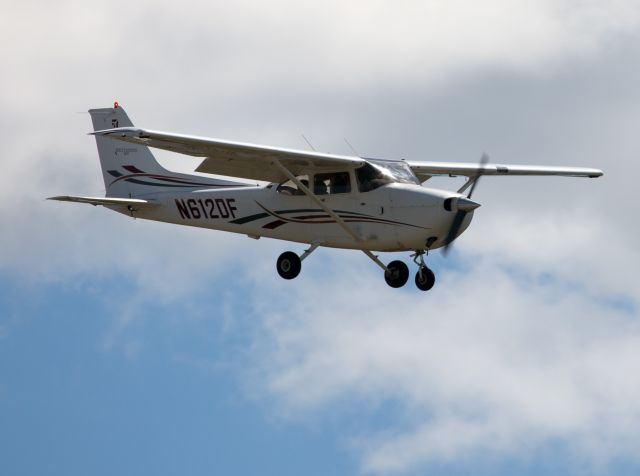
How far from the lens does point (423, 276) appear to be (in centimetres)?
3103

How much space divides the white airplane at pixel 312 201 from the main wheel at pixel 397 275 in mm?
20

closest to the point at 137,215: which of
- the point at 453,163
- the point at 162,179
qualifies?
the point at 162,179

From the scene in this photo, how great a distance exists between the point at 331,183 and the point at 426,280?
9.05ft

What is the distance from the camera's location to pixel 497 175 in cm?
3544

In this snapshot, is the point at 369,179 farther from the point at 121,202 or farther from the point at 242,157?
the point at 121,202

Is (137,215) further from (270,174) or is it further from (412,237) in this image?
(412,237)

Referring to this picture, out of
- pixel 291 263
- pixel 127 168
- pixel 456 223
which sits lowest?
pixel 291 263

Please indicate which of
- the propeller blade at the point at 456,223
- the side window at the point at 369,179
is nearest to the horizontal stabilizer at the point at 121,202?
the side window at the point at 369,179

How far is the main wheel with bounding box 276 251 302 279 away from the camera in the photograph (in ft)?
105

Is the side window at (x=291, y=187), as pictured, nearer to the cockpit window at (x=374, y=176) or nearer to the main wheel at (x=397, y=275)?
the cockpit window at (x=374, y=176)

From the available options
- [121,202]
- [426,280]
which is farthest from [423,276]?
[121,202]

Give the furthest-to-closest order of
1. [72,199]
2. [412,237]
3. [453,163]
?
[453,163], [72,199], [412,237]

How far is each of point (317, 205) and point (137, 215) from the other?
5.41 m

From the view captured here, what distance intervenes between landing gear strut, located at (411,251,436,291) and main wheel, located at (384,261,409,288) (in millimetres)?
433
